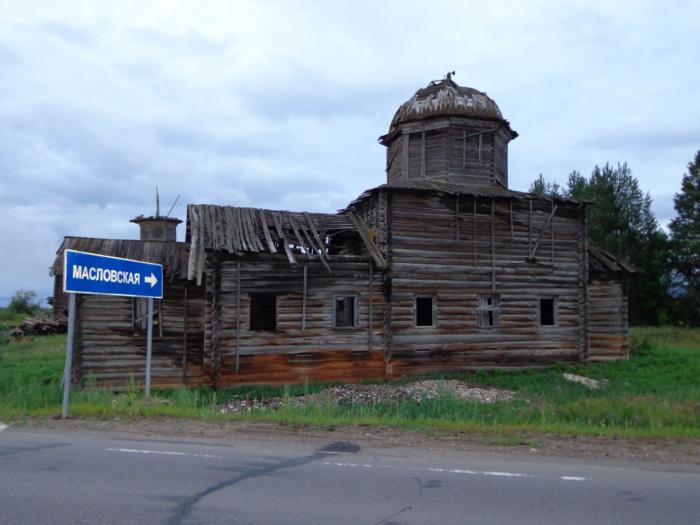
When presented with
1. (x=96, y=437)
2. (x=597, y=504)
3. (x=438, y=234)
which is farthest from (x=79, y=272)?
(x=438, y=234)

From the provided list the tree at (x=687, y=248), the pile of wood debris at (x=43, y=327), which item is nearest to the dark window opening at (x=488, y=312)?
the pile of wood debris at (x=43, y=327)

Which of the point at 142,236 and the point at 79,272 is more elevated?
the point at 142,236

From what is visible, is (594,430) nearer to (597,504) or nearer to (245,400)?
(597,504)

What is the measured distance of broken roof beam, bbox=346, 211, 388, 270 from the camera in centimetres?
2012

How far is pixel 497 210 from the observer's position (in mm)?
21891

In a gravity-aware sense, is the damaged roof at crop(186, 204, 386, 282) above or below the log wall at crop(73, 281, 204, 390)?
above

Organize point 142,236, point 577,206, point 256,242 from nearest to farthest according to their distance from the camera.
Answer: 1. point 256,242
2. point 577,206
3. point 142,236

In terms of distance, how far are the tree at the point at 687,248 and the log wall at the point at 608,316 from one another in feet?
77.3

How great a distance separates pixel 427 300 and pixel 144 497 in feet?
53.9

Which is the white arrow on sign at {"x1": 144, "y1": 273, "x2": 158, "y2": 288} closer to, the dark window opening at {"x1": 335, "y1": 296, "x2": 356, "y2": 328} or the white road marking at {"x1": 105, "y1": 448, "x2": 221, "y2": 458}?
the white road marking at {"x1": 105, "y1": 448, "x2": 221, "y2": 458}

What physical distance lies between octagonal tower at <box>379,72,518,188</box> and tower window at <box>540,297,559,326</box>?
4.92 metres

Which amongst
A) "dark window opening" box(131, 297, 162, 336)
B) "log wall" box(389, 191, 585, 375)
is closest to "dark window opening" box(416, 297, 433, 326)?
"log wall" box(389, 191, 585, 375)

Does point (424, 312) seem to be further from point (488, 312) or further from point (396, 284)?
point (488, 312)

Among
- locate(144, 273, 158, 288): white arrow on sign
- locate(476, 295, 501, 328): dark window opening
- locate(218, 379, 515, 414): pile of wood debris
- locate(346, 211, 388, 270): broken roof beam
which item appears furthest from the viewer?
locate(476, 295, 501, 328): dark window opening
